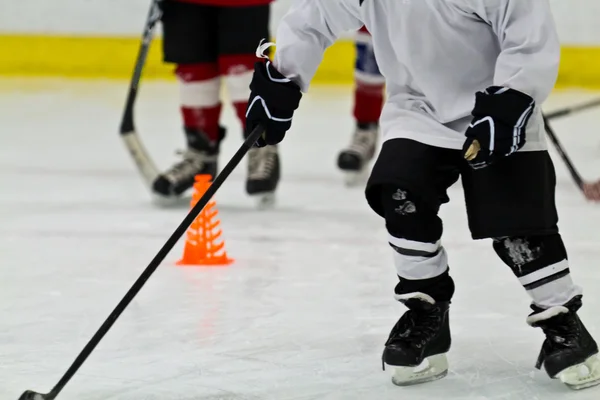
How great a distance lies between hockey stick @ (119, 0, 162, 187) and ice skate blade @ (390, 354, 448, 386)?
1.38 metres

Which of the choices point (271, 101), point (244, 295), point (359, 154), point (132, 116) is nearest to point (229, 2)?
point (132, 116)

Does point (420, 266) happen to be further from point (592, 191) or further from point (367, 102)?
point (367, 102)

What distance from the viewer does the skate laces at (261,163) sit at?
8.94ft

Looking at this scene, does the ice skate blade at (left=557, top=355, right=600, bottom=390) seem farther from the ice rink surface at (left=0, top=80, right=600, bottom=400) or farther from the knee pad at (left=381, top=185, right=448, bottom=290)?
the knee pad at (left=381, top=185, right=448, bottom=290)

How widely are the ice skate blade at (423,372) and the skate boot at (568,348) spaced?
134 mm

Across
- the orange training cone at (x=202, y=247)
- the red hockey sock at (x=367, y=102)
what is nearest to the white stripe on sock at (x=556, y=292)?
the orange training cone at (x=202, y=247)

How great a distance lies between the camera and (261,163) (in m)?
2.75

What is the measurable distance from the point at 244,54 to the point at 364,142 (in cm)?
55

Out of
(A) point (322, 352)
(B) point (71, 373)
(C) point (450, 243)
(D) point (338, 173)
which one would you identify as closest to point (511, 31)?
(A) point (322, 352)

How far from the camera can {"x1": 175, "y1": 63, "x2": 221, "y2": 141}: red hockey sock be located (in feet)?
9.00

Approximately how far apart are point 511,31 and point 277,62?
0.32m

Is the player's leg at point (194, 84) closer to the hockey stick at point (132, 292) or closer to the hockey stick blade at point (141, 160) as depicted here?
the hockey stick blade at point (141, 160)

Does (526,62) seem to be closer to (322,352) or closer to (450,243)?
(322,352)

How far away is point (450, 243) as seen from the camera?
7.75ft
